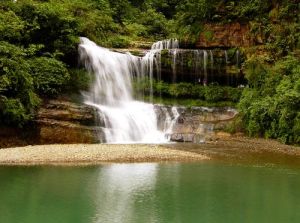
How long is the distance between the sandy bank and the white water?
602 cm

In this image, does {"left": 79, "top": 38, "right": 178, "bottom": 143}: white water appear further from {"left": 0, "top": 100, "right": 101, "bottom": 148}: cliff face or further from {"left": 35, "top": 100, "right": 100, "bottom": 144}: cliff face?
{"left": 0, "top": 100, "right": 101, "bottom": 148}: cliff face

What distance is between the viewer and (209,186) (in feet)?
48.1

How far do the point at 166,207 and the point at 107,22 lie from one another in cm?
2772

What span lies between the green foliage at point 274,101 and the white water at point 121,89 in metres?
5.37

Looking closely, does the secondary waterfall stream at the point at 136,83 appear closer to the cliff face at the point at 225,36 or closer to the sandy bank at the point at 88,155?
the cliff face at the point at 225,36

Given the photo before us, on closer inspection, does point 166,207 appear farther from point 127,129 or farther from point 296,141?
point 127,129

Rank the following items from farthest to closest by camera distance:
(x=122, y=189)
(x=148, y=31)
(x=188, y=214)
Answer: (x=148, y=31)
(x=122, y=189)
(x=188, y=214)

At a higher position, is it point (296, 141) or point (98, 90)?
point (98, 90)

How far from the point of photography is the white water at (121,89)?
28.5 meters

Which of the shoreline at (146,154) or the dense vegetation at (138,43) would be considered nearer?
the shoreline at (146,154)

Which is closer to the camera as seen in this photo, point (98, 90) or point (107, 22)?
point (98, 90)

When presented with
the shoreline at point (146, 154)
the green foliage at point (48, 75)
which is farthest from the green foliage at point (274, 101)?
the green foliage at point (48, 75)

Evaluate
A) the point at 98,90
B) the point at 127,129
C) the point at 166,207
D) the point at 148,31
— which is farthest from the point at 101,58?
the point at 166,207

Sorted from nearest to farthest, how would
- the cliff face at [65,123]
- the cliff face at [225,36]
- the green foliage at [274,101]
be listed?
the green foliage at [274,101], the cliff face at [65,123], the cliff face at [225,36]
